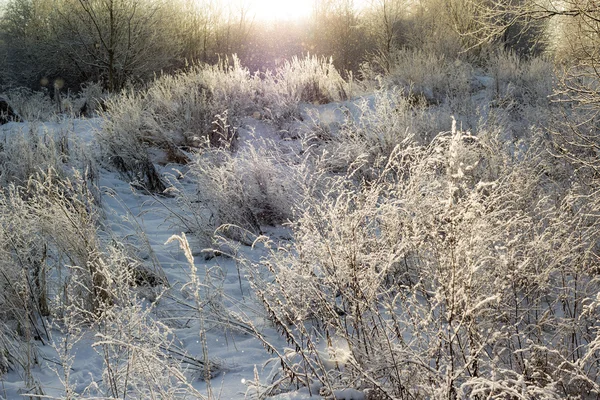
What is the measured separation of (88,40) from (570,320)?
15009 mm

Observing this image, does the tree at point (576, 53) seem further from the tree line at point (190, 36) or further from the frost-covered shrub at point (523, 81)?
the tree line at point (190, 36)

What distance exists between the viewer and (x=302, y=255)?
2146 mm

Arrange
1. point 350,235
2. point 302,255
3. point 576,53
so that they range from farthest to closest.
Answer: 1. point 576,53
2. point 302,255
3. point 350,235

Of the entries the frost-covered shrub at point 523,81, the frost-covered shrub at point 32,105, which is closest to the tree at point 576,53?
the frost-covered shrub at point 523,81

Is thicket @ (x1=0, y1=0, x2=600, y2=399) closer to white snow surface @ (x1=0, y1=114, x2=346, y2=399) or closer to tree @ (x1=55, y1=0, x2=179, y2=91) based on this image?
white snow surface @ (x1=0, y1=114, x2=346, y2=399)

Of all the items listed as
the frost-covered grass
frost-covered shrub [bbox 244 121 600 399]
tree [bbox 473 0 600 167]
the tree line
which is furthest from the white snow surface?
the tree line

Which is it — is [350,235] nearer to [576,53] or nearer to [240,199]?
[240,199]

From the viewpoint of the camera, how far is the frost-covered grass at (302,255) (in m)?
1.58

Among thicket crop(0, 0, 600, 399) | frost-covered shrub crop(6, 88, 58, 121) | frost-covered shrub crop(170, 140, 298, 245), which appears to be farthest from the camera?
frost-covered shrub crop(6, 88, 58, 121)

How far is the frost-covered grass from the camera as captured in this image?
1582 mm

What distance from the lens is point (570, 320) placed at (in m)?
1.97

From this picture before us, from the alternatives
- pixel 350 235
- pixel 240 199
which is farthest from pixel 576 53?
pixel 350 235

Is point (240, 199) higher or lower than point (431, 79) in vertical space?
lower

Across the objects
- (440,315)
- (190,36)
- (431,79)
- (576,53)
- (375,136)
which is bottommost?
(375,136)
